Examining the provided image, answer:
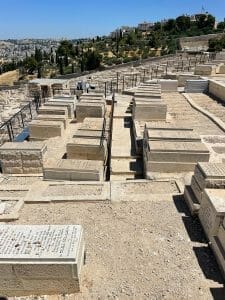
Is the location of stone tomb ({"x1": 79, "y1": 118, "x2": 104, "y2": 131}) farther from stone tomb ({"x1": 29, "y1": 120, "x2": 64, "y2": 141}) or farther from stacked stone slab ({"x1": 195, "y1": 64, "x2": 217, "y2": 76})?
stacked stone slab ({"x1": 195, "y1": 64, "x2": 217, "y2": 76})

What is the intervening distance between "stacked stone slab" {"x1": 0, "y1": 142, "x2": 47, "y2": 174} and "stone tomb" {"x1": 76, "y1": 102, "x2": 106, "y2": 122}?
456cm

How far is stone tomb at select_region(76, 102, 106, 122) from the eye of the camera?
12086 millimetres

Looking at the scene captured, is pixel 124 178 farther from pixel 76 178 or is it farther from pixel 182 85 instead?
pixel 182 85

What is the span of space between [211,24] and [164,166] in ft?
219

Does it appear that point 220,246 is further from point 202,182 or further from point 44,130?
point 44,130

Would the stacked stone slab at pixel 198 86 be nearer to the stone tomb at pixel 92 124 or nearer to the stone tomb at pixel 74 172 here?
the stone tomb at pixel 92 124

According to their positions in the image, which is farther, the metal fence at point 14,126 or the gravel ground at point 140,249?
the metal fence at point 14,126

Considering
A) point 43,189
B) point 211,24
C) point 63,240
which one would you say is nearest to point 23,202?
point 43,189

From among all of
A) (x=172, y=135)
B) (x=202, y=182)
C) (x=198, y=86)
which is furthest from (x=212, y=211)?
(x=198, y=86)

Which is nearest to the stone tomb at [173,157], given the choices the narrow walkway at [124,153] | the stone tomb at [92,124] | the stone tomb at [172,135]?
the stone tomb at [172,135]

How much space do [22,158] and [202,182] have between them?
472cm

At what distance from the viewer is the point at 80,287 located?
3.65 m

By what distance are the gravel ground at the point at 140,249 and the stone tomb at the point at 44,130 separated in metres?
4.97

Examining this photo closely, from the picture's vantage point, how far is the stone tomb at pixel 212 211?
4.27 m
